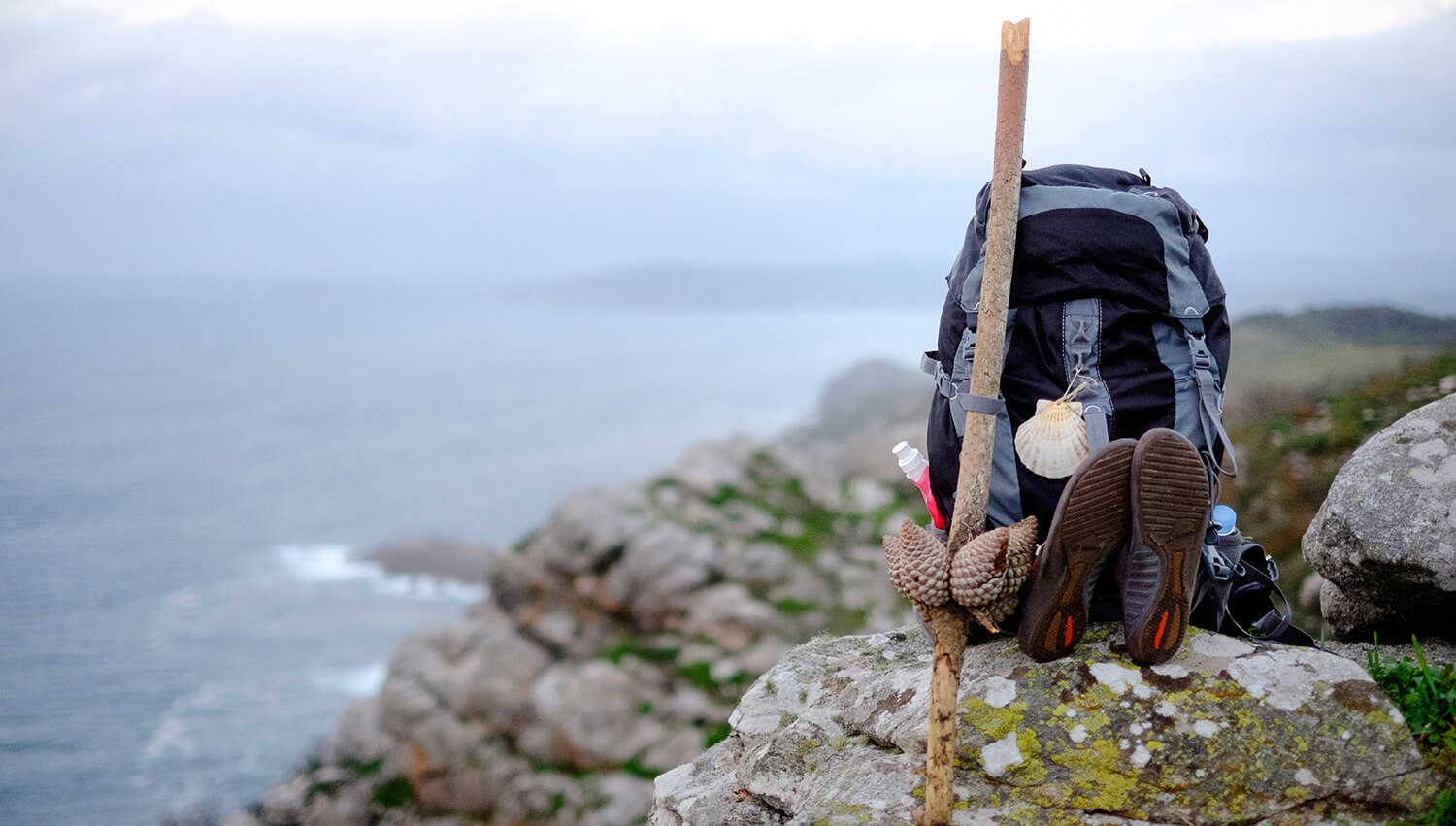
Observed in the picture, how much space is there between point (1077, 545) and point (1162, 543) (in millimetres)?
321

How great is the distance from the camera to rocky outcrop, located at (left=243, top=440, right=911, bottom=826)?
1245 centimetres

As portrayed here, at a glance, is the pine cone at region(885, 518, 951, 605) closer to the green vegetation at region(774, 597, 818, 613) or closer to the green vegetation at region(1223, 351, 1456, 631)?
the green vegetation at region(1223, 351, 1456, 631)

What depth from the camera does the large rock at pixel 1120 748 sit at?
2936 mm

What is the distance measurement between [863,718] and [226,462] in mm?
121346

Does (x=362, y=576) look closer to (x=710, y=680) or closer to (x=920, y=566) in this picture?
(x=710, y=680)

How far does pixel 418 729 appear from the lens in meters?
13.1

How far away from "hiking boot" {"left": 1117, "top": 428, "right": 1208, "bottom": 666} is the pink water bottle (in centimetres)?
91

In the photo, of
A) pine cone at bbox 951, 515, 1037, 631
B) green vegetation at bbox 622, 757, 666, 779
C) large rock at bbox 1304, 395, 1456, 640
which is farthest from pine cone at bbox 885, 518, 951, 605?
green vegetation at bbox 622, 757, 666, 779

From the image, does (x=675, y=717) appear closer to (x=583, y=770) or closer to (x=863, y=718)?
(x=583, y=770)

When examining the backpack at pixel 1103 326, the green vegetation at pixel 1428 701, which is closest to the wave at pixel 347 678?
the backpack at pixel 1103 326

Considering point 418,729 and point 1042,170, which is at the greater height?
point 1042,170

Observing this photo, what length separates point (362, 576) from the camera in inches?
2448

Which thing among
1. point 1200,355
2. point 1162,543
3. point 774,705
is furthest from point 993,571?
point 774,705

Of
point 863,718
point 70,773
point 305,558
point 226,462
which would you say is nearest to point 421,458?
point 226,462
